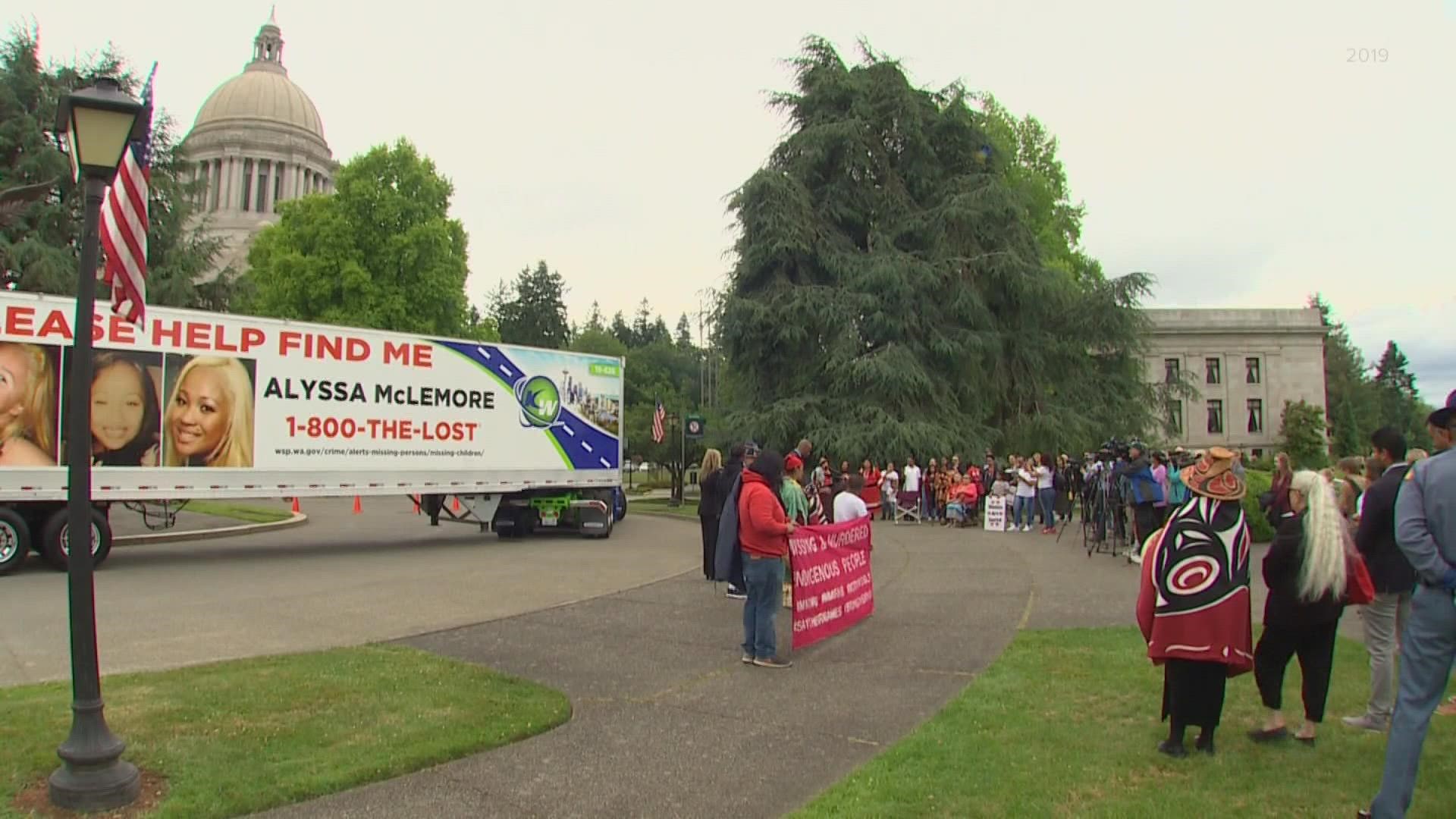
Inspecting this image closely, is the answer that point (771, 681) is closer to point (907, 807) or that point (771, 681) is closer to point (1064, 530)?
point (907, 807)

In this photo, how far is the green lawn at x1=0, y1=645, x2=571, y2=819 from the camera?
5.00m

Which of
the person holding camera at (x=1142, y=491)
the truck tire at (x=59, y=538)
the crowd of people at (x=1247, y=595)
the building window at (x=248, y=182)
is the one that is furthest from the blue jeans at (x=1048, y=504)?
the building window at (x=248, y=182)

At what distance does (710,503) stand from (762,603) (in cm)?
455

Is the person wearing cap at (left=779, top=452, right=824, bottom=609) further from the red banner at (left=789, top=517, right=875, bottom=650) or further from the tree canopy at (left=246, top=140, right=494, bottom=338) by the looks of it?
the tree canopy at (left=246, top=140, right=494, bottom=338)

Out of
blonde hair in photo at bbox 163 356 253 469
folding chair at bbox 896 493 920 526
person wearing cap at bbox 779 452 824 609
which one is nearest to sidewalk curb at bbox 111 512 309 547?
blonde hair in photo at bbox 163 356 253 469

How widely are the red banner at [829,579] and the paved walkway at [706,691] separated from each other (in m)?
0.21

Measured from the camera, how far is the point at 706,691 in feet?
23.2

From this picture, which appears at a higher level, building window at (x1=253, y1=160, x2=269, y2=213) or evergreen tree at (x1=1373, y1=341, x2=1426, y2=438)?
building window at (x1=253, y1=160, x2=269, y2=213)

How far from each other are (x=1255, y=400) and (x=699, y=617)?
7485 cm

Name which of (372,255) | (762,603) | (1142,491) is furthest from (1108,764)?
(372,255)

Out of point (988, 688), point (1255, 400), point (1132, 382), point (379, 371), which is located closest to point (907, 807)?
point (988, 688)

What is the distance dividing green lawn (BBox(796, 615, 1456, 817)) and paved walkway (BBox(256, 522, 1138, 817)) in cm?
39

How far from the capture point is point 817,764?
5.40 metres

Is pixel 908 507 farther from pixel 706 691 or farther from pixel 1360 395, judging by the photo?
pixel 1360 395
